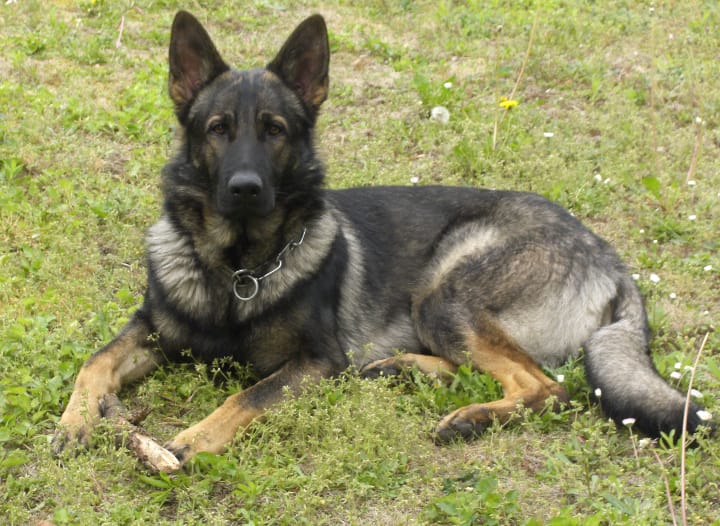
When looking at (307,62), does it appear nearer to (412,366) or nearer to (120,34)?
(412,366)

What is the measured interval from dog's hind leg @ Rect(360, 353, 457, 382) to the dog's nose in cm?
118

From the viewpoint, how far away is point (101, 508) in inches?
133

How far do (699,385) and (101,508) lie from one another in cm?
302

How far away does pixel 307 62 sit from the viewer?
4.54 meters

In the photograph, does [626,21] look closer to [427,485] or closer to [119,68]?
[119,68]

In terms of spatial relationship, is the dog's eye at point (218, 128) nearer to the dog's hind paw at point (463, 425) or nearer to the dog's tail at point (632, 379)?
the dog's hind paw at point (463, 425)

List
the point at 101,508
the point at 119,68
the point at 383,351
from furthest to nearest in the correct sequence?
the point at 119,68 < the point at 383,351 < the point at 101,508

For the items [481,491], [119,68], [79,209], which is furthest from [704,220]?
[119,68]

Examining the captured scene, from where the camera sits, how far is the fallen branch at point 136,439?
11.6 feet

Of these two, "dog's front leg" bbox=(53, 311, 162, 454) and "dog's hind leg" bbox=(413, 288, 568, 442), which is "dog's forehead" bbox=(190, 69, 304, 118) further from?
"dog's hind leg" bbox=(413, 288, 568, 442)

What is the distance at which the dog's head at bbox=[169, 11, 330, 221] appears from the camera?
4109 mm

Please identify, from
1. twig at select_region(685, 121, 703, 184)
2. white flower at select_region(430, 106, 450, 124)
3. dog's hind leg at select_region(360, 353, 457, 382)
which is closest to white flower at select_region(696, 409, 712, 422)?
dog's hind leg at select_region(360, 353, 457, 382)

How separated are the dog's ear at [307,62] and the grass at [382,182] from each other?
2.48ft

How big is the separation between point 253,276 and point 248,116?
0.83 meters
